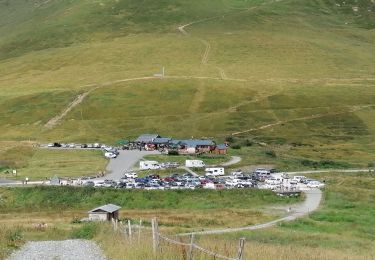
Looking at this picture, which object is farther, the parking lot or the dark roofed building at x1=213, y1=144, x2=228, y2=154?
the dark roofed building at x1=213, y1=144, x2=228, y2=154

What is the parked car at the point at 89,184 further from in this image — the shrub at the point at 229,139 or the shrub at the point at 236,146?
the shrub at the point at 229,139

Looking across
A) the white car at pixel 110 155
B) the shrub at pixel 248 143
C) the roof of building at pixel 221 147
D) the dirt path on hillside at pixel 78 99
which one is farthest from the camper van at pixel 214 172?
the dirt path on hillside at pixel 78 99

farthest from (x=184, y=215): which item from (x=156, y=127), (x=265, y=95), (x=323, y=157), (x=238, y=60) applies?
(x=238, y=60)

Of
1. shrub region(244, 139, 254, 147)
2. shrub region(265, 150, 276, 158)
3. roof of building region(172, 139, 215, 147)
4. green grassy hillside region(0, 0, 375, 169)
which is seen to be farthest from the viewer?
green grassy hillside region(0, 0, 375, 169)

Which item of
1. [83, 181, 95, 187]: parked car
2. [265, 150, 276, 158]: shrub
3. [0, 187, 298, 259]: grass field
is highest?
[0, 187, 298, 259]: grass field

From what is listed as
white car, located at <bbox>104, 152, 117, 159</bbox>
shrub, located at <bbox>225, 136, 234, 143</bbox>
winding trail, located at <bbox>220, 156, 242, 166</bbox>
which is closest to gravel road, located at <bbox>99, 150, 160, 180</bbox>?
white car, located at <bbox>104, 152, 117, 159</bbox>

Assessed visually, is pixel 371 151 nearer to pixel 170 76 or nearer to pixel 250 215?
pixel 250 215

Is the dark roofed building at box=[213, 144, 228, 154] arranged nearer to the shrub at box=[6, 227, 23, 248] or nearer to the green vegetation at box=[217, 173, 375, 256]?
the green vegetation at box=[217, 173, 375, 256]
